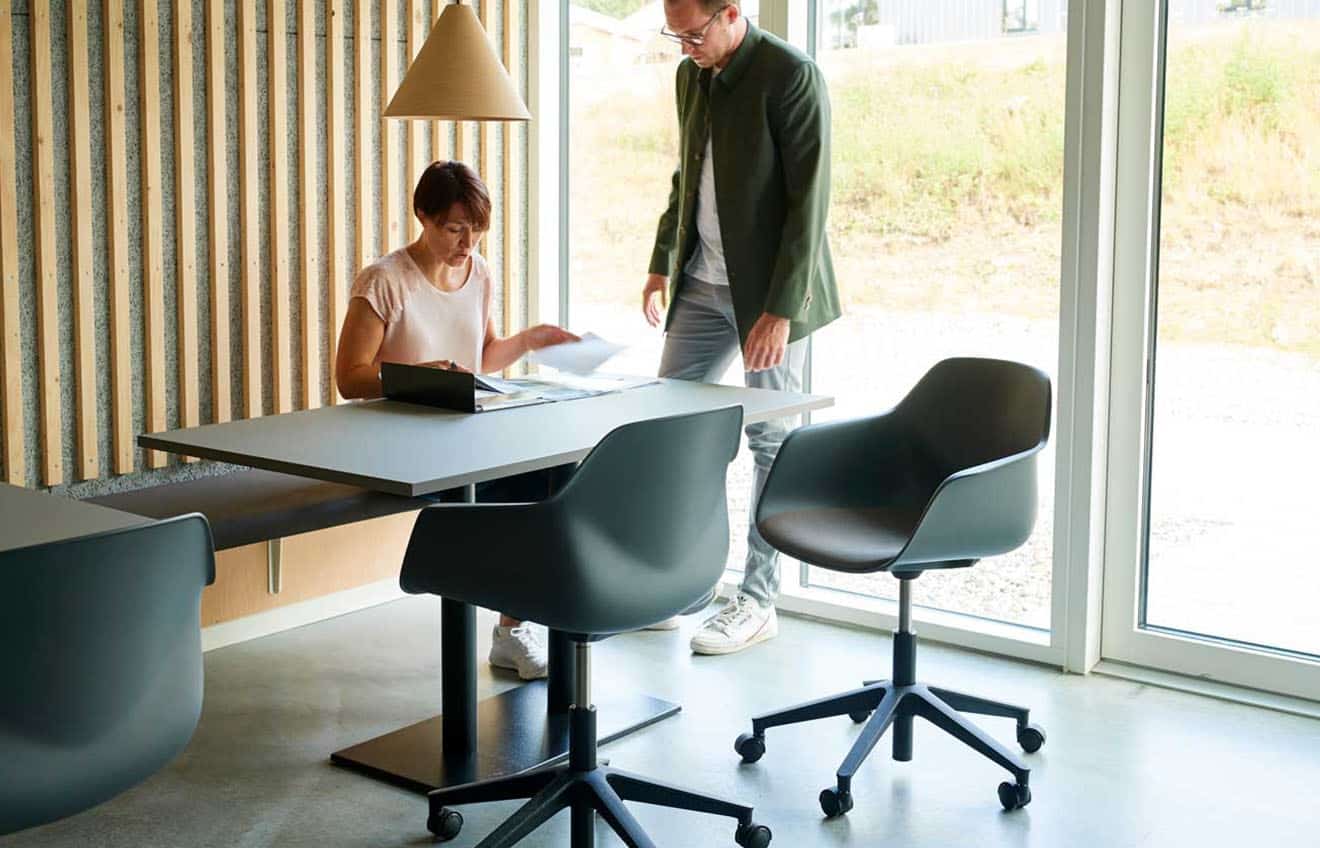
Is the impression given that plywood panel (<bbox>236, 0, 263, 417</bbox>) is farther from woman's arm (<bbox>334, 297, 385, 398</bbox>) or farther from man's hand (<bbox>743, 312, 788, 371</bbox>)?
man's hand (<bbox>743, 312, 788, 371</bbox>)

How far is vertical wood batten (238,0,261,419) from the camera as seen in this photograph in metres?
4.13

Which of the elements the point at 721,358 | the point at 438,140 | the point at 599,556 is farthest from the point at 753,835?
the point at 438,140

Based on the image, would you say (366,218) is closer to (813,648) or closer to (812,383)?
(812,383)

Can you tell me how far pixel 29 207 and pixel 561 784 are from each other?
6.45ft

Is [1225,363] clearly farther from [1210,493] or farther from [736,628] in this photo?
[736,628]

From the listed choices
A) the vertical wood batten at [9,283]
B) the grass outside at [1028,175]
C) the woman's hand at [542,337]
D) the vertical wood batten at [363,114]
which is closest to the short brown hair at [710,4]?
the grass outside at [1028,175]

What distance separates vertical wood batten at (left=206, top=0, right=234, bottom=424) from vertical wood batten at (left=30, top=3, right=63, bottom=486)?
45 centimetres

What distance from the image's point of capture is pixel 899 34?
4.34 meters

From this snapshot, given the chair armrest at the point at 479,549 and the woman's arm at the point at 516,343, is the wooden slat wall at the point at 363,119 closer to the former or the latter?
the woman's arm at the point at 516,343

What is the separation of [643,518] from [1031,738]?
1278mm

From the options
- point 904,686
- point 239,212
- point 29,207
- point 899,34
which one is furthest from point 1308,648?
point 29,207

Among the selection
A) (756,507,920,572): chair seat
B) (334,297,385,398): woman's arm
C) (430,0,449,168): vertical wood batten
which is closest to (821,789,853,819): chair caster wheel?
(756,507,920,572): chair seat

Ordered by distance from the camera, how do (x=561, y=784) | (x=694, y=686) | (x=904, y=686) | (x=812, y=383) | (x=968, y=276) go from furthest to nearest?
1. (x=812, y=383)
2. (x=968, y=276)
3. (x=694, y=686)
4. (x=904, y=686)
5. (x=561, y=784)

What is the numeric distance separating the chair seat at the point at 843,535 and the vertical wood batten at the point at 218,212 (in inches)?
63.3
